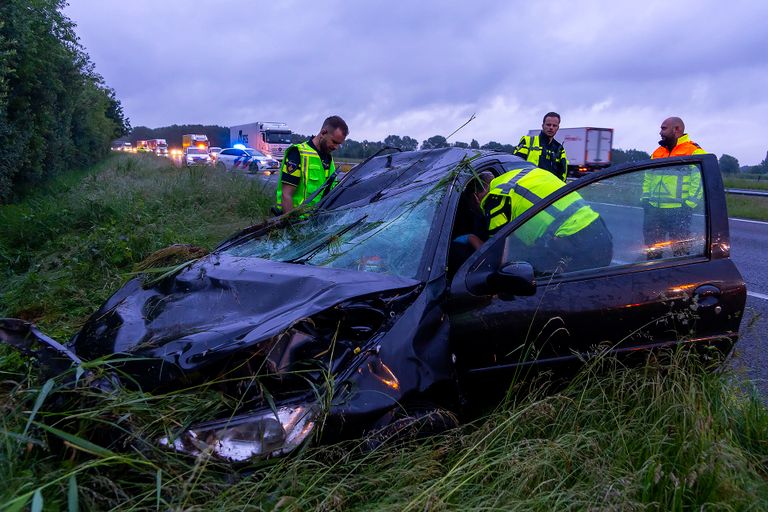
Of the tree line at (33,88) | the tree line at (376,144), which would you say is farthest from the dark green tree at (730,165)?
the tree line at (33,88)

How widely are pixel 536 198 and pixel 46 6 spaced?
1267cm

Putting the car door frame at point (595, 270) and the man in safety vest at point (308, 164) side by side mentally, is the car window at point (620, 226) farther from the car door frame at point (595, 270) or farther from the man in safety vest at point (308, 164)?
the man in safety vest at point (308, 164)

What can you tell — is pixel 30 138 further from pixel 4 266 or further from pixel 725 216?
pixel 725 216

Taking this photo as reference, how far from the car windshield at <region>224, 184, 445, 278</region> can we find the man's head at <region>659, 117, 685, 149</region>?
3838 millimetres

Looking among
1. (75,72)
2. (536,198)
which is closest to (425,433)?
(536,198)

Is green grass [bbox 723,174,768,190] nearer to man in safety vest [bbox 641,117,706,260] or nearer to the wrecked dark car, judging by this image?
man in safety vest [bbox 641,117,706,260]

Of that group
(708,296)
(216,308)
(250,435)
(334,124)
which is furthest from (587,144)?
(250,435)

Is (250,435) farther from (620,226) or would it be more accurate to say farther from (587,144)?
(587,144)

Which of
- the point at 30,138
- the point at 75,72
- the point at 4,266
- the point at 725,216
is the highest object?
the point at 75,72

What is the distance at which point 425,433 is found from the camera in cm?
230

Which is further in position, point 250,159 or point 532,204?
point 250,159

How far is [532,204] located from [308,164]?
2.67m

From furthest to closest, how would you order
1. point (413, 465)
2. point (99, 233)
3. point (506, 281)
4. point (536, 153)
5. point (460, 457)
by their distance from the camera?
point (99, 233), point (536, 153), point (506, 281), point (460, 457), point (413, 465)

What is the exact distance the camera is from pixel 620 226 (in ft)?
9.55
